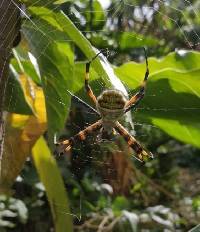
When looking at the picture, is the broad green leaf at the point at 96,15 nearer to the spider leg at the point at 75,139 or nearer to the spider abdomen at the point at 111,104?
the spider leg at the point at 75,139

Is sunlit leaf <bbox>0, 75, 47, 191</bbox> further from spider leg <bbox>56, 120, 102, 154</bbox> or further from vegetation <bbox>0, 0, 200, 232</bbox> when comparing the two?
spider leg <bbox>56, 120, 102, 154</bbox>

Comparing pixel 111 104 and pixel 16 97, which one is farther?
pixel 16 97

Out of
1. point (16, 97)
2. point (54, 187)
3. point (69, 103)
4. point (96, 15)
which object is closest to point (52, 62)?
point (69, 103)

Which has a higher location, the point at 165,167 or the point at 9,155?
the point at 165,167

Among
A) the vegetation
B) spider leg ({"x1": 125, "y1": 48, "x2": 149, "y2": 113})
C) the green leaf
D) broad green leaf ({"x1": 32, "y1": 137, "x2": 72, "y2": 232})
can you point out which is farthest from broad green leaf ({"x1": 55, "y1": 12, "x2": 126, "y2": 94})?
broad green leaf ({"x1": 32, "y1": 137, "x2": 72, "y2": 232})

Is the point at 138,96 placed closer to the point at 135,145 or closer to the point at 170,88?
the point at 170,88

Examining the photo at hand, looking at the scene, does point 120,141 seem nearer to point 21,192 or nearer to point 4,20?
point 21,192

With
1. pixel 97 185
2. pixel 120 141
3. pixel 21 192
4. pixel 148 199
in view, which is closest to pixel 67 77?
pixel 120 141
